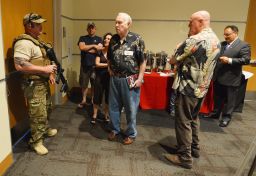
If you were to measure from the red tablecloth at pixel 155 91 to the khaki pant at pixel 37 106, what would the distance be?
1.41m

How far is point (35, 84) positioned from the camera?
2266 millimetres

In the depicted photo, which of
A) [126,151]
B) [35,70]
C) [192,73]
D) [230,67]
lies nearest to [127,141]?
[126,151]

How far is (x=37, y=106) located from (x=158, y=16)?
9.73 feet

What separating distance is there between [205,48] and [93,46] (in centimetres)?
203

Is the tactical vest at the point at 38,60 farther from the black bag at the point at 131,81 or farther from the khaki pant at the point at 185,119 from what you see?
the khaki pant at the point at 185,119

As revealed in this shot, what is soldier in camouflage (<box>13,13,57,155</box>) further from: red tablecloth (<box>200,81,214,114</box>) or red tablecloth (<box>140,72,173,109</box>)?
red tablecloth (<box>200,81,214,114</box>)

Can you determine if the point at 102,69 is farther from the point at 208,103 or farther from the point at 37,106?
the point at 208,103

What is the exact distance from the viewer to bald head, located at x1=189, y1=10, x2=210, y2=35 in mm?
1997

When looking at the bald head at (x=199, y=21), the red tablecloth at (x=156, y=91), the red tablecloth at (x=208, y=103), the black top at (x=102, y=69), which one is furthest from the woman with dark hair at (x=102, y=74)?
the red tablecloth at (x=208, y=103)

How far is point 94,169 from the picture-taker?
2.16 metres

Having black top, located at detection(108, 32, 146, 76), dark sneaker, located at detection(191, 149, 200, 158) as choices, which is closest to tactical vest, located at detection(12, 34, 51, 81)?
black top, located at detection(108, 32, 146, 76)

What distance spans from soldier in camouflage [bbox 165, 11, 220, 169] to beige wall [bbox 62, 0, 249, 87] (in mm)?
2369

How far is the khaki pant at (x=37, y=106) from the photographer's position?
226 cm

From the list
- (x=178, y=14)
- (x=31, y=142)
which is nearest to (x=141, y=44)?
(x=31, y=142)
